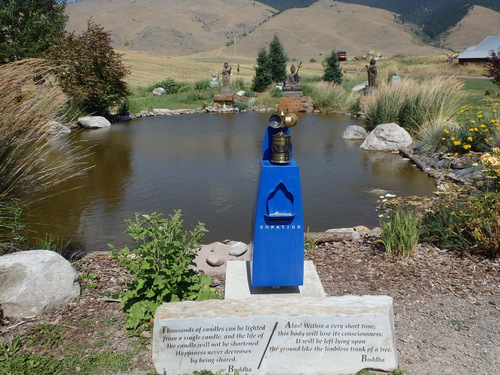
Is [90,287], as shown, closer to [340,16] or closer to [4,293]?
[4,293]

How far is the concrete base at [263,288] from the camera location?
11.0 feet

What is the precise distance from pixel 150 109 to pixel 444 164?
13.3m

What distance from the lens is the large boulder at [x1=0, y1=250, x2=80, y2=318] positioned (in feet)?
10.2

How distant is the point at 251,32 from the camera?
11094cm

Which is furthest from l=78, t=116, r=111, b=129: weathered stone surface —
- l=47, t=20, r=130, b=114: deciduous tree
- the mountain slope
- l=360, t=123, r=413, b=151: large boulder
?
the mountain slope

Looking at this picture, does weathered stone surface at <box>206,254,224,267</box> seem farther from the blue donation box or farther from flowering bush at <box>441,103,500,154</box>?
flowering bush at <box>441,103,500,154</box>

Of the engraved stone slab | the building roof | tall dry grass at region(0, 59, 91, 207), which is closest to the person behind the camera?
the engraved stone slab

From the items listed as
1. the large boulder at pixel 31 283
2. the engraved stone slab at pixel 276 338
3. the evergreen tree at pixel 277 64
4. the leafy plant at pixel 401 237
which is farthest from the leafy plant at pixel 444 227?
the evergreen tree at pixel 277 64

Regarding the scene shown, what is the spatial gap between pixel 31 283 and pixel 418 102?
10.5 metres

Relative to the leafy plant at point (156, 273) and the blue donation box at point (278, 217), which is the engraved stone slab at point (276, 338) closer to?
the leafy plant at point (156, 273)

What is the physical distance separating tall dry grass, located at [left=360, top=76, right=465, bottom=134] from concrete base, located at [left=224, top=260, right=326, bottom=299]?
8.21 meters

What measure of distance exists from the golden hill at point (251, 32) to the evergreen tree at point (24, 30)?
65.4 metres

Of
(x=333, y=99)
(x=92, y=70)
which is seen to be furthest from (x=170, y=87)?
(x=333, y=99)

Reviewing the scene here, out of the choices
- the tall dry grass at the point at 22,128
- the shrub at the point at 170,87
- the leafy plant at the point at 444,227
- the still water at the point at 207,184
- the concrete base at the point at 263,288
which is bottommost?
the still water at the point at 207,184
